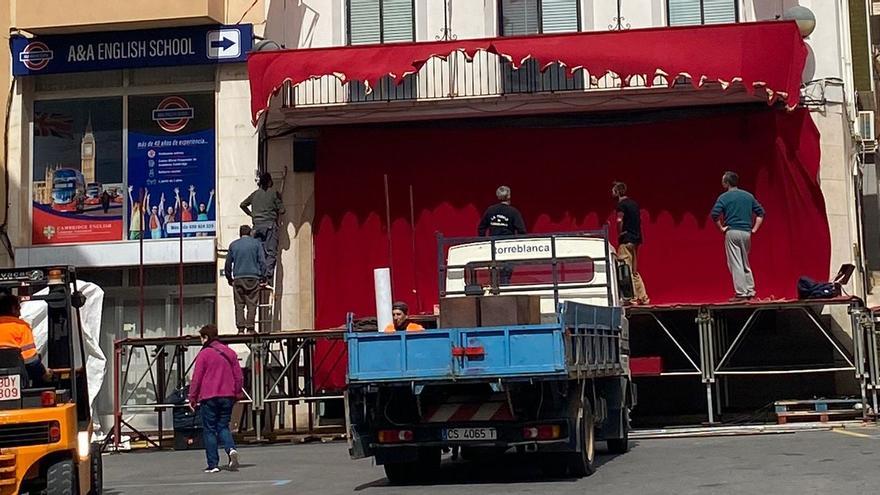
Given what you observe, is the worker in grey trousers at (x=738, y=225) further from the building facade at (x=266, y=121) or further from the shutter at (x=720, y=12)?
the shutter at (x=720, y=12)

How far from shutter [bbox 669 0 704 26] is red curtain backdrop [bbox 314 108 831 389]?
2.00 meters

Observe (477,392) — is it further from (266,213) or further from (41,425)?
(266,213)

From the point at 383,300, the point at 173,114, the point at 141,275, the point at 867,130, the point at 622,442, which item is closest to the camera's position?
the point at 383,300

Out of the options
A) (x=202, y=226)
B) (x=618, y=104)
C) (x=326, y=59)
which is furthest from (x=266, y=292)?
(x=618, y=104)

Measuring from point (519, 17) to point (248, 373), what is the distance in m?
7.64

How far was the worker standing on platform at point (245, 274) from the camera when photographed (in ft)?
71.2

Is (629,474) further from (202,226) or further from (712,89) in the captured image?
(202,226)

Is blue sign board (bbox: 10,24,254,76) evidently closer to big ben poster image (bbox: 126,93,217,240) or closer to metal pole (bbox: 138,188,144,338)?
big ben poster image (bbox: 126,93,217,240)

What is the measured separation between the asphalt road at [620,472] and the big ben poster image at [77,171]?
5.99 meters

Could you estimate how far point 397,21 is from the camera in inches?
935

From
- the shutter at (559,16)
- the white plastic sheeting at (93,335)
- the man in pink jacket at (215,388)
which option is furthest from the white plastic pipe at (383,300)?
the shutter at (559,16)

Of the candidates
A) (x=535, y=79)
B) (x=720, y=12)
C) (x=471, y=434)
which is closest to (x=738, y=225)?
(x=535, y=79)

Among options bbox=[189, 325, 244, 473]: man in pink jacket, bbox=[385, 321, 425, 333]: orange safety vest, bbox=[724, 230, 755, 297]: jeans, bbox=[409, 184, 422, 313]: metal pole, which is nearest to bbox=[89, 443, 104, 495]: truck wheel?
bbox=[385, 321, 425, 333]: orange safety vest

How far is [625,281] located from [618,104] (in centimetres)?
602
